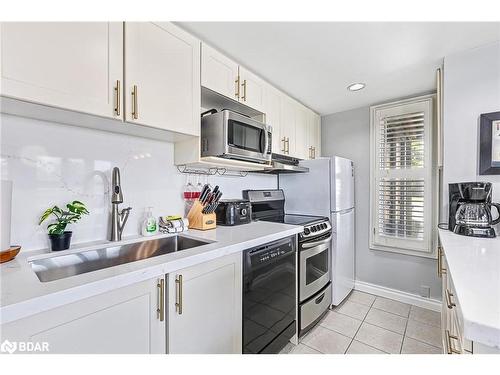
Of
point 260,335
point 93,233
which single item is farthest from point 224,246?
point 93,233

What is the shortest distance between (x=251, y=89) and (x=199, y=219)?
1.14 m

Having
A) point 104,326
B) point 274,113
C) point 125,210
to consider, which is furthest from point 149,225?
point 274,113

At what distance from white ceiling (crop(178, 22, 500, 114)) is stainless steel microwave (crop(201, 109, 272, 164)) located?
0.49 meters

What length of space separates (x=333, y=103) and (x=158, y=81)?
2.09 m

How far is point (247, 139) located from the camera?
1.82 metres

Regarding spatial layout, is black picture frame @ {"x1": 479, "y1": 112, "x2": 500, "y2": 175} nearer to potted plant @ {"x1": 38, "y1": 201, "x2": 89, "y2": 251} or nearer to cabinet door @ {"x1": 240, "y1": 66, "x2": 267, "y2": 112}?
cabinet door @ {"x1": 240, "y1": 66, "x2": 267, "y2": 112}

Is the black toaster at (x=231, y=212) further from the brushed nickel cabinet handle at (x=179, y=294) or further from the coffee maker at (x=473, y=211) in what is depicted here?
the coffee maker at (x=473, y=211)

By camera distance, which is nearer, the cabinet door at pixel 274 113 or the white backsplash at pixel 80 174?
the white backsplash at pixel 80 174

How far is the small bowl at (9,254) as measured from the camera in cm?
98

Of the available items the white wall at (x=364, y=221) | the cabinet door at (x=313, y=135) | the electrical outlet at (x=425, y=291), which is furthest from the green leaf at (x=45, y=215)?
the electrical outlet at (x=425, y=291)

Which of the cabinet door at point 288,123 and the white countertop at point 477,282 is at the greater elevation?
the cabinet door at point 288,123

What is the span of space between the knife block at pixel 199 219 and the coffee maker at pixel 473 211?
→ 1.70 meters
